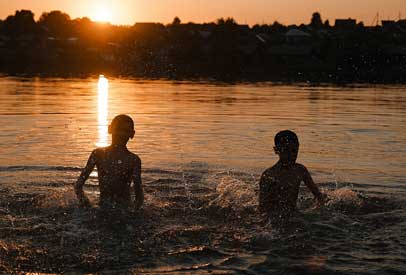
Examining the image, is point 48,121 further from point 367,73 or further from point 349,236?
point 367,73

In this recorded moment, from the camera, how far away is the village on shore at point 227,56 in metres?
68.0

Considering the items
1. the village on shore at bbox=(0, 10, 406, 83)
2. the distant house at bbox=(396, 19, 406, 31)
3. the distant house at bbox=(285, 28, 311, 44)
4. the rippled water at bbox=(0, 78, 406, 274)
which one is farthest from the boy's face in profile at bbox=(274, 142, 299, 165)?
the distant house at bbox=(396, 19, 406, 31)

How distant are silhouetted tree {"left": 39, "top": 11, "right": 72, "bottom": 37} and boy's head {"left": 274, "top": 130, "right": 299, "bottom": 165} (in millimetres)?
147767

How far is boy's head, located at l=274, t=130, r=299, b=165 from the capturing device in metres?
8.46

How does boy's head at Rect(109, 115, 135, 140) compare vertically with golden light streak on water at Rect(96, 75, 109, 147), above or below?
above

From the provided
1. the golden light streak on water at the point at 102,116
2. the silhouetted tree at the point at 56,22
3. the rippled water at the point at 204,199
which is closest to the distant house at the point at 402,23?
the silhouetted tree at the point at 56,22

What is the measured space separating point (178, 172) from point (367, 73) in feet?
193

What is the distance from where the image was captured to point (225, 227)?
8633 mm

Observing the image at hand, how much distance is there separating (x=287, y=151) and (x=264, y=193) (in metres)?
0.64

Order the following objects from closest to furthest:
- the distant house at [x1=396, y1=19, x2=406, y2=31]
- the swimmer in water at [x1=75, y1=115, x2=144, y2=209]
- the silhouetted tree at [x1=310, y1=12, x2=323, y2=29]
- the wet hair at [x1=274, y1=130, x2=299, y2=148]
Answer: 1. the wet hair at [x1=274, y1=130, x2=299, y2=148]
2. the swimmer in water at [x1=75, y1=115, x2=144, y2=209]
3. the distant house at [x1=396, y1=19, x2=406, y2=31]
4. the silhouetted tree at [x1=310, y1=12, x2=323, y2=29]

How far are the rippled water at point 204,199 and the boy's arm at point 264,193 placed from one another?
0.20 meters

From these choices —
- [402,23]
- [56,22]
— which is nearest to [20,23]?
[56,22]

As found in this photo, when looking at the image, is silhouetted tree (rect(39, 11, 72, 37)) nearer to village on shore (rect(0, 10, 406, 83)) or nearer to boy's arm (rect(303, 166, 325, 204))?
village on shore (rect(0, 10, 406, 83))

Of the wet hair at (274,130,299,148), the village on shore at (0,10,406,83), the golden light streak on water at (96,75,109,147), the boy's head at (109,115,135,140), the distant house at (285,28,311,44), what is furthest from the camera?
the distant house at (285,28,311,44)
